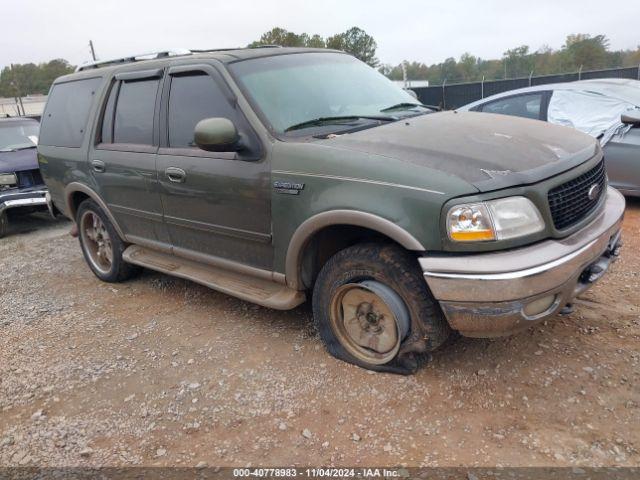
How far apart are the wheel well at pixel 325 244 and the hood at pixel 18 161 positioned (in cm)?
617

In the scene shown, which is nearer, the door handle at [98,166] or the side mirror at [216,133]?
the side mirror at [216,133]

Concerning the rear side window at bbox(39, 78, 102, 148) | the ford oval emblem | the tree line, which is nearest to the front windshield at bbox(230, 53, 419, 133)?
the ford oval emblem

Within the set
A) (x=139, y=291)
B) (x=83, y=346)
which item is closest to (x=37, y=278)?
(x=139, y=291)

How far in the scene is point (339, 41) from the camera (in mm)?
46594

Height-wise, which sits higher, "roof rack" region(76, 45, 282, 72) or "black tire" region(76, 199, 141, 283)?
"roof rack" region(76, 45, 282, 72)

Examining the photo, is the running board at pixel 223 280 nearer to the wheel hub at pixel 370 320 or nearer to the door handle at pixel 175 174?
the wheel hub at pixel 370 320

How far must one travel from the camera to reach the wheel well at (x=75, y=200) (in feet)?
17.6

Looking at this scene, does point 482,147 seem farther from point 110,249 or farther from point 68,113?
point 68,113

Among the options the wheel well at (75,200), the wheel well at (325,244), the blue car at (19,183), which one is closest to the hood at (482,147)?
the wheel well at (325,244)

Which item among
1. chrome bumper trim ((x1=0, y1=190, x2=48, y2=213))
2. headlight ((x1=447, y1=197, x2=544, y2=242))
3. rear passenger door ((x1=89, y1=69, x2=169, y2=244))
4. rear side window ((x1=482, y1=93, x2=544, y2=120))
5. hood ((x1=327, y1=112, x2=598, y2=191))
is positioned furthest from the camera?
chrome bumper trim ((x1=0, y1=190, x2=48, y2=213))

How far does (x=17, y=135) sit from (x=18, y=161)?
1.11 m

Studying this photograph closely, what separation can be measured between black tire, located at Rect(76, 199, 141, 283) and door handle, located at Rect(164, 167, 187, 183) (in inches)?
52.9

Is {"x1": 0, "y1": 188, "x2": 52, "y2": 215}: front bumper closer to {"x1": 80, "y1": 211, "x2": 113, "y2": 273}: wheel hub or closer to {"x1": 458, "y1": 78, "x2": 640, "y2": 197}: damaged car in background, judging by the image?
{"x1": 80, "y1": 211, "x2": 113, "y2": 273}: wheel hub

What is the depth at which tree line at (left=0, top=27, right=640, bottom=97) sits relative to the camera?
135 ft
